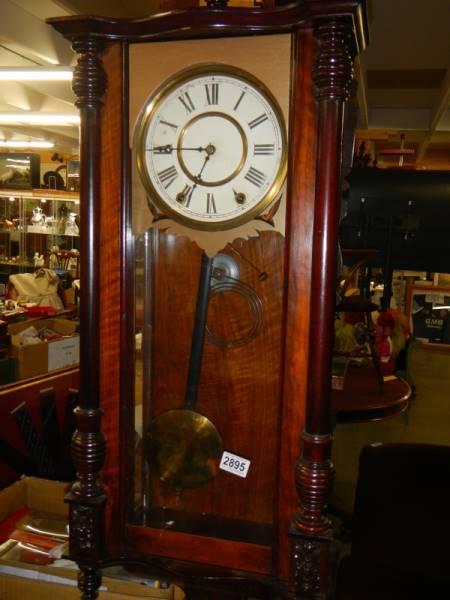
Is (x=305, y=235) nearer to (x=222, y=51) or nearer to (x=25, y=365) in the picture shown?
(x=222, y=51)

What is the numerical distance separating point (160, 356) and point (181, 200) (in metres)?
0.32

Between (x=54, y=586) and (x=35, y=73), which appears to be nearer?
(x=54, y=586)

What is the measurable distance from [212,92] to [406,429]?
338cm

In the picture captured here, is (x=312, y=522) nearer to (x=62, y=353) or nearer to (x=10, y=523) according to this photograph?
(x=10, y=523)

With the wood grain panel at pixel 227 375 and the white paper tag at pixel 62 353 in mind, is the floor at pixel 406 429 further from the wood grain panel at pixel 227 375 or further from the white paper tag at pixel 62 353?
the wood grain panel at pixel 227 375

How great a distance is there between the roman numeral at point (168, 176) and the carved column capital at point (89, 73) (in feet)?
0.53

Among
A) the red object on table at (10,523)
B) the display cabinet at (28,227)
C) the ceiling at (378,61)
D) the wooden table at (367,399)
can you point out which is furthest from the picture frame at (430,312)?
the red object on table at (10,523)

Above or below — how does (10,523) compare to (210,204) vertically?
below

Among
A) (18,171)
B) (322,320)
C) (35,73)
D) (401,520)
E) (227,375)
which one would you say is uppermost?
(35,73)

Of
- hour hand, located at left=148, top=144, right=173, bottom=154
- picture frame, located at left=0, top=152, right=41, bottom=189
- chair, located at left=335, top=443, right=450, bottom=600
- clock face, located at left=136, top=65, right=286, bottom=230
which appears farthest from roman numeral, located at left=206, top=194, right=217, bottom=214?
picture frame, located at left=0, top=152, right=41, bottom=189

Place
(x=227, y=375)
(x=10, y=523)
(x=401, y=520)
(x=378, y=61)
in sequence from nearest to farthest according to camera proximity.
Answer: (x=227, y=375) < (x=401, y=520) < (x=10, y=523) < (x=378, y=61)

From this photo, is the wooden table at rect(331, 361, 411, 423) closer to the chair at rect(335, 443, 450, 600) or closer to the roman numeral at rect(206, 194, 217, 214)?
the chair at rect(335, 443, 450, 600)

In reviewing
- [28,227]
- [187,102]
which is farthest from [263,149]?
[28,227]

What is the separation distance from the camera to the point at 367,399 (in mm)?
→ 2061
